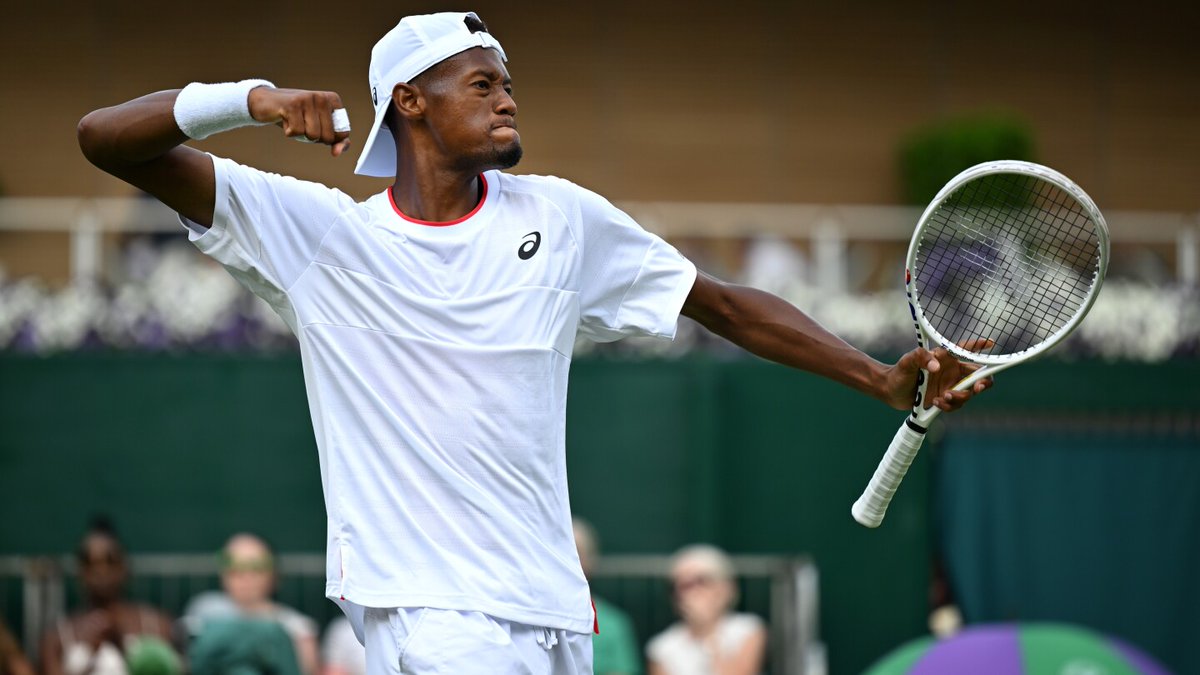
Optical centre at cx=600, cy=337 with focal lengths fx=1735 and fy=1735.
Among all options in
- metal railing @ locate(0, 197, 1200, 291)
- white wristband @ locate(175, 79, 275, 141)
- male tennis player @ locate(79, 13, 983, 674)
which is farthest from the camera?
metal railing @ locate(0, 197, 1200, 291)

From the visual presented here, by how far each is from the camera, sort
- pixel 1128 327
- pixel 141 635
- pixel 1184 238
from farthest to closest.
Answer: pixel 1184 238 < pixel 1128 327 < pixel 141 635

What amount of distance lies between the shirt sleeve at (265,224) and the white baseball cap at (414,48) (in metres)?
0.17

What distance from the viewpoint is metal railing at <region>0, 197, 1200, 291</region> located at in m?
12.1

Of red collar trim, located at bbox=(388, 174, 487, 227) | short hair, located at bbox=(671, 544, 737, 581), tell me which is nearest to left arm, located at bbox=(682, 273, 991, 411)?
red collar trim, located at bbox=(388, 174, 487, 227)

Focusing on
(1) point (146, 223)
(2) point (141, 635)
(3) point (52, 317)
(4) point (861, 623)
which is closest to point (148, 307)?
(3) point (52, 317)

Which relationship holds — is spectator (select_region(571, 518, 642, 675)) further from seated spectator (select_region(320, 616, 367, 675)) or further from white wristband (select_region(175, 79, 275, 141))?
white wristband (select_region(175, 79, 275, 141))

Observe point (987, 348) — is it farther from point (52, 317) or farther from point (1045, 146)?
point (1045, 146)

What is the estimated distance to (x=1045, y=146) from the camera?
55.0ft

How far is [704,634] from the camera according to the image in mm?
9484

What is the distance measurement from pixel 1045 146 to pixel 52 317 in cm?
985

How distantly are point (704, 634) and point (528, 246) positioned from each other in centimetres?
576

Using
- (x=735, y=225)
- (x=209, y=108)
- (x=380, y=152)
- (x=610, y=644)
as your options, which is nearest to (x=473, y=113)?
(x=380, y=152)

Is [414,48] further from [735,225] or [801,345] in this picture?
[735,225]

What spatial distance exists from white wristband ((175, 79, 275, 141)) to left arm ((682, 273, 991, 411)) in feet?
3.97
